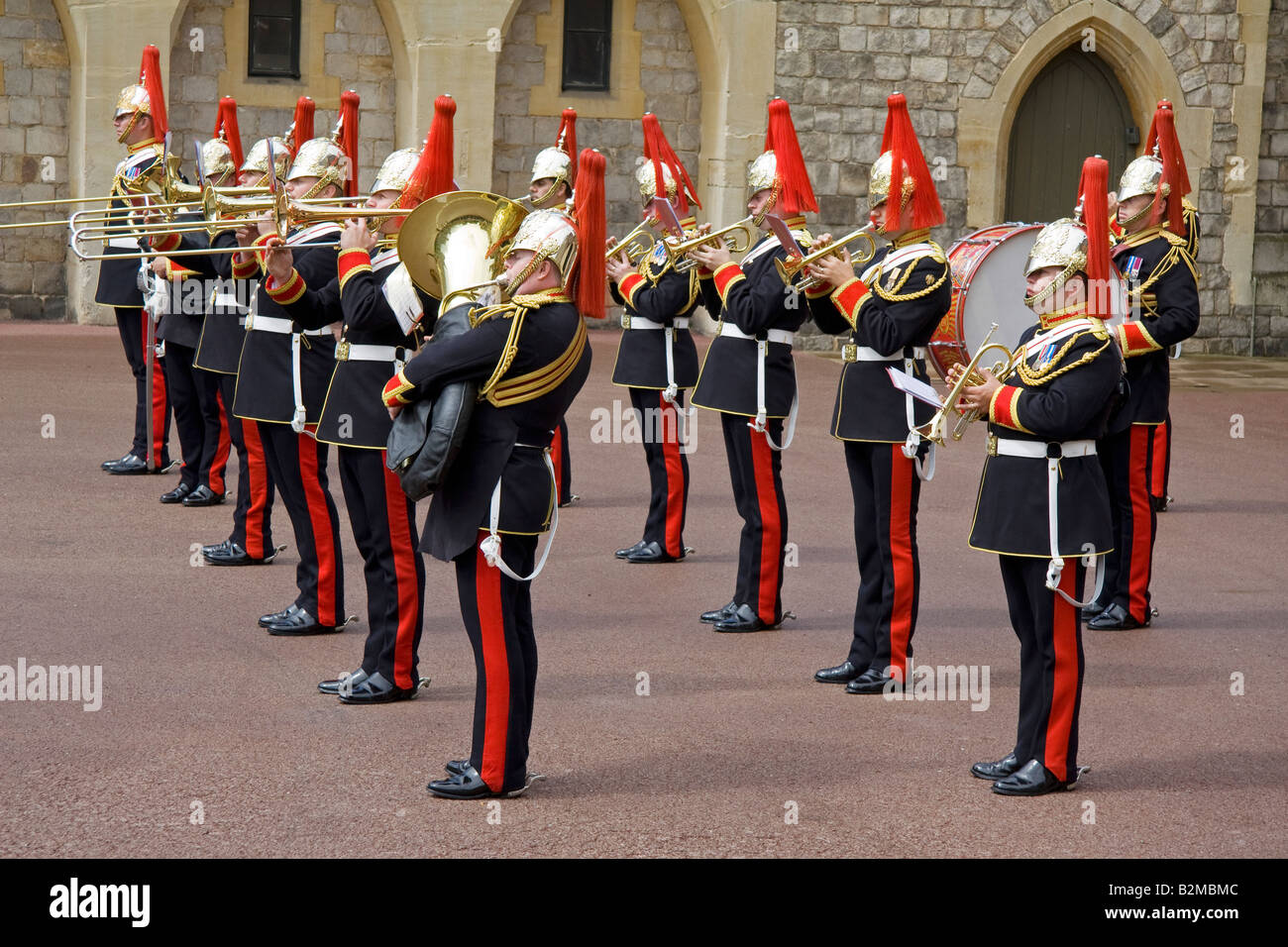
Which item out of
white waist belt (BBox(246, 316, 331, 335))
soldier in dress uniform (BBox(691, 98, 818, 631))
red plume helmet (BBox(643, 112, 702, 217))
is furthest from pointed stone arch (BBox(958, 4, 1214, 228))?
white waist belt (BBox(246, 316, 331, 335))

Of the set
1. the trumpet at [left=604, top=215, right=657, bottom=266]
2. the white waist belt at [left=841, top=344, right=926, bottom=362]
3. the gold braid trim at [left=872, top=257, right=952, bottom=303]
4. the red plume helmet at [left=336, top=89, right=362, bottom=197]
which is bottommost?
the white waist belt at [left=841, top=344, right=926, bottom=362]

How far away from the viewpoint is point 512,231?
4.76 m

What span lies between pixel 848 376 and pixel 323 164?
209cm

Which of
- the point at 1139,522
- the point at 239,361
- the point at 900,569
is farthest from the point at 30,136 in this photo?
the point at 900,569

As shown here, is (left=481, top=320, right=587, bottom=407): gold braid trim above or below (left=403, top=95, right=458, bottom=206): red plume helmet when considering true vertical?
below

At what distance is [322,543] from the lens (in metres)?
6.48

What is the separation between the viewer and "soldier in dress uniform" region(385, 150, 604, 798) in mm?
4562

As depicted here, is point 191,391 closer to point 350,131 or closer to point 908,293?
point 350,131

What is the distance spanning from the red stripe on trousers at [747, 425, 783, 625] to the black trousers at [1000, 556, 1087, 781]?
6.42 ft

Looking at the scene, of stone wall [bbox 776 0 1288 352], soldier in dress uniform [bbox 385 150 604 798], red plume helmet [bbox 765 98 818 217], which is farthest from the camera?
stone wall [bbox 776 0 1288 352]

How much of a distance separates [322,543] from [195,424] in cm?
266

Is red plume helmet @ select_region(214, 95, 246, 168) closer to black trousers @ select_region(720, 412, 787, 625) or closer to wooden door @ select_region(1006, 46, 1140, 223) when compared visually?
black trousers @ select_region(720, 412, 787, 625)

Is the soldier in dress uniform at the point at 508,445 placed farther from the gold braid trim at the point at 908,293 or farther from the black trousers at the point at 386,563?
the gold braid trim at the point at 908,293

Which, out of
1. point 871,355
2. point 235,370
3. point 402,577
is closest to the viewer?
point 402,577
